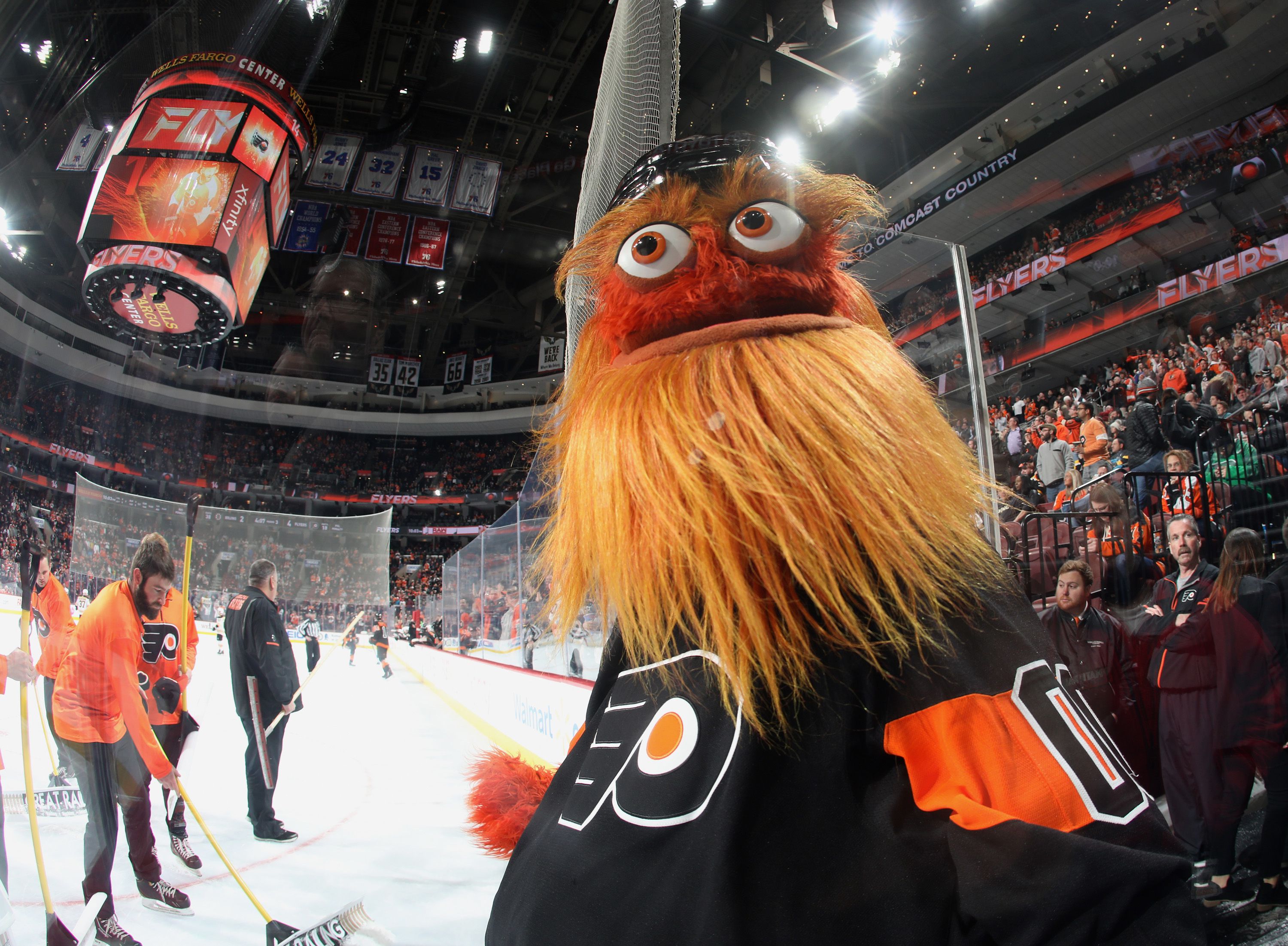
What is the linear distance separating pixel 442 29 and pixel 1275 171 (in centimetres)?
143

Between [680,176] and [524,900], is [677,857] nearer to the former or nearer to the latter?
[524,900]

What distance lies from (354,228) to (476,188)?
9.8 inches

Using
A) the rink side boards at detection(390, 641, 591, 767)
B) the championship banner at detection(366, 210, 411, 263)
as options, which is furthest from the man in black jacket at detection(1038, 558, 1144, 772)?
the championship banner at detection(366, 210, 411, 263)

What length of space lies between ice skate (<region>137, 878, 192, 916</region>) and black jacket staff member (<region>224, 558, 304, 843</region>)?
103mm

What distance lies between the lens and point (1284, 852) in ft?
5.35

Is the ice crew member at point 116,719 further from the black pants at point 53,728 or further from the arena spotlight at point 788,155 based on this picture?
the arena spotlight at point 788,155

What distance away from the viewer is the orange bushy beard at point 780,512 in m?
0.49

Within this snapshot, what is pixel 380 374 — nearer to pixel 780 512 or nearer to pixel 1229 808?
pixel 780 512

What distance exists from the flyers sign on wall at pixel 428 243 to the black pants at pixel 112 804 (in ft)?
2.66

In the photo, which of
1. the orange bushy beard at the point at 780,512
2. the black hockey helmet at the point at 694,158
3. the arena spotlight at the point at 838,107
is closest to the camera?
the orange bushy beard at the point at 780,512

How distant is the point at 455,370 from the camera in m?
1.13

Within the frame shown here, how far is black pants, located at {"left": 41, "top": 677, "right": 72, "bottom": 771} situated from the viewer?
904 mm

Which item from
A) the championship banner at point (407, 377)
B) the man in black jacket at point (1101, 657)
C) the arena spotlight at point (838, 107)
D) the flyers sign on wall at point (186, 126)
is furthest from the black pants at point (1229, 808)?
the flyers sign on wall at point (186, 126)

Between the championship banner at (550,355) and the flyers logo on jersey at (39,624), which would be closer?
the flyers logo on jersey at (39,624)
